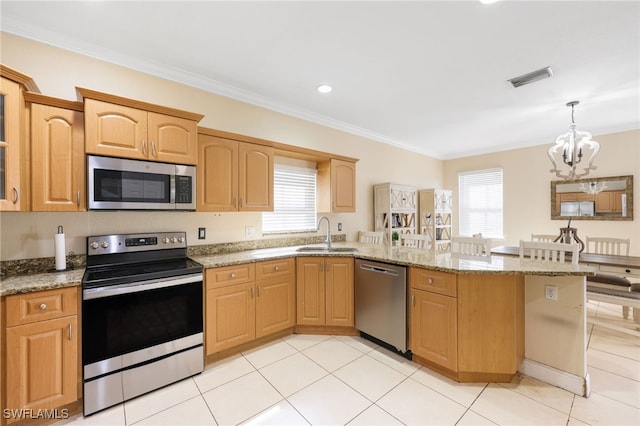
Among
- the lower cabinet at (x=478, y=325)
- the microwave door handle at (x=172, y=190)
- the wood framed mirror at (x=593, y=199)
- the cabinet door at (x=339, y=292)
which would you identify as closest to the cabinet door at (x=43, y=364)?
the microwave door handle at (x=172, y=190)

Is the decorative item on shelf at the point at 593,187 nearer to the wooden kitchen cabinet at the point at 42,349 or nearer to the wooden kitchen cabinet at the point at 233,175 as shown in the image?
the wooden kitchen cabinet at the point at 233,175

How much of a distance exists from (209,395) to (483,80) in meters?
3.75

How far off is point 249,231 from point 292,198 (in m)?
0.78

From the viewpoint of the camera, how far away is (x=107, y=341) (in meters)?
1.81

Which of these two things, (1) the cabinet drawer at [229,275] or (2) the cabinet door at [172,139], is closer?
(2) the cabinet door at [172,139]

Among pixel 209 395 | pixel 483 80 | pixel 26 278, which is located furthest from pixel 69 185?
pixel 483 80

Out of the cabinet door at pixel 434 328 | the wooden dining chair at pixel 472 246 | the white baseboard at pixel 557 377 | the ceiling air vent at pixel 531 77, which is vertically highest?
the ceiling air vent at pixel 531 77

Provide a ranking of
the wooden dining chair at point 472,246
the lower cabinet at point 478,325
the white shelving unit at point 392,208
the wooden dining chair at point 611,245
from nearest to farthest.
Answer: the lower cabinet at point 478,325 → the wooden dining chair at point 472,246 → the wooden dining chair at point 611,245 → the white shelving unit at point 392,208

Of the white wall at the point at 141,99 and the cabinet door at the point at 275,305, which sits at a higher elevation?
the white wall at the point at 141,99

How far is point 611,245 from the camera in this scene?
3.78 meters

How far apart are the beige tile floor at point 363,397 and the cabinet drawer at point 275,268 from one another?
751 millimetres

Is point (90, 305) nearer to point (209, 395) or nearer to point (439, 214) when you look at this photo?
point (209, 395)

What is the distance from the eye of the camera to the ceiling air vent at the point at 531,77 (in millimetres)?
2492

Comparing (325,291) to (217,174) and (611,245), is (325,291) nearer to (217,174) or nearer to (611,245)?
(217,174)
